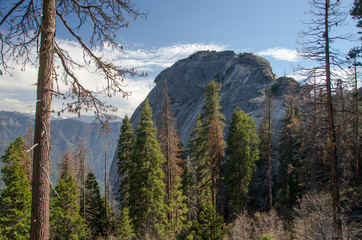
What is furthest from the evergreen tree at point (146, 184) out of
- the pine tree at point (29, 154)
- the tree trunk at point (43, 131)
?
the tree trunk at point (43, 131)

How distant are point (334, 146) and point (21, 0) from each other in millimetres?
11461

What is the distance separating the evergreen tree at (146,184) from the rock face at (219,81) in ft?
86.2

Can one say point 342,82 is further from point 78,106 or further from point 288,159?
point 288,159

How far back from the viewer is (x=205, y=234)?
45.1 feet

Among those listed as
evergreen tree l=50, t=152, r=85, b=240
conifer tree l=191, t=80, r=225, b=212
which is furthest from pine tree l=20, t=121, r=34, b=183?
conifer tree l=191, t=80, r=225, b=212

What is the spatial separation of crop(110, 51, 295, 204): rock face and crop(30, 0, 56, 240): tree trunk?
38866mm

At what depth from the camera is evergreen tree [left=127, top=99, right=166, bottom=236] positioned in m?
18.3

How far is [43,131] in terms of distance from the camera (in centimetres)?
448

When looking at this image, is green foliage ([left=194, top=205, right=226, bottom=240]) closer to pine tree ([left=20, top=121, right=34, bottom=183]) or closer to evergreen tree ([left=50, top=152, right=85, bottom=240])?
evergreen tree ([left=50, top=152, right=85, bottom=240])

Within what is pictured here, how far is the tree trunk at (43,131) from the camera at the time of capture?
439cm

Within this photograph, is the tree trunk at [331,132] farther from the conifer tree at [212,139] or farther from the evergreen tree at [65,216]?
the evergreen tree at [65,216]

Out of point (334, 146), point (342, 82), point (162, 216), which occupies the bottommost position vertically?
point (162, 216)

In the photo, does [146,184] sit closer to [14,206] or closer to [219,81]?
[14,206]

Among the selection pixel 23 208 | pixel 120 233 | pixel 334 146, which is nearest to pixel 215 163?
pixel 120 233
